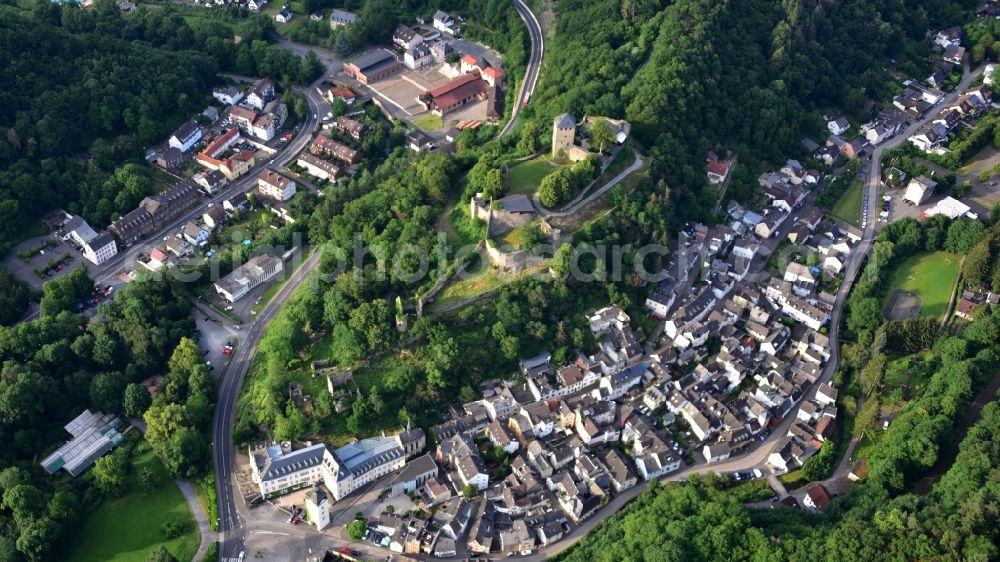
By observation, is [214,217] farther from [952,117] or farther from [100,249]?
[952,117]

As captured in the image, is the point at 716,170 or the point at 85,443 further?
the point at 716,170

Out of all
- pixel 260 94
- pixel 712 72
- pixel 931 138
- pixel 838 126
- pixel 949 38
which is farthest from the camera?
pixel 949 38

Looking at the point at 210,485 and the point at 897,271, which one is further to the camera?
the point at 897,271

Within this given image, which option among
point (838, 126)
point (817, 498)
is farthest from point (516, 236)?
point (838, 126)

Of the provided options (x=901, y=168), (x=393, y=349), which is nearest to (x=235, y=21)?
(x=393, y=349)

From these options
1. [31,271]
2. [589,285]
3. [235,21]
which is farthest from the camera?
[235,21]

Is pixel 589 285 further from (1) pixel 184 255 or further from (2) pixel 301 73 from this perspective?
(2) pixel 301 73

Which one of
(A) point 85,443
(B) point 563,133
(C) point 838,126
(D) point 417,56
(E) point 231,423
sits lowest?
(A) point 85,443

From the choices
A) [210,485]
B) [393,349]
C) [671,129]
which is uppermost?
[671,129]
